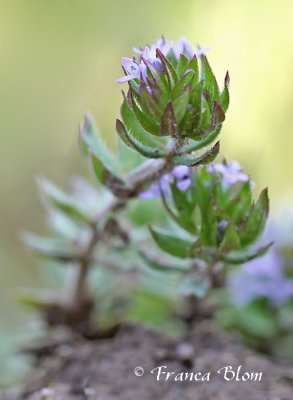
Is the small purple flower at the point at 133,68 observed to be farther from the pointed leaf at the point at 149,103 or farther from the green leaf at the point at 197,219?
the green leaf at the point at 197,219

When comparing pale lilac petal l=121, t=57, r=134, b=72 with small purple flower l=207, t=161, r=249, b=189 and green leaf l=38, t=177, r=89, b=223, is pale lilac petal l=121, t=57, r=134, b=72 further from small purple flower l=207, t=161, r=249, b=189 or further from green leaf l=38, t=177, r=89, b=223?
green leaf l=38, t=177, r=89, b=223

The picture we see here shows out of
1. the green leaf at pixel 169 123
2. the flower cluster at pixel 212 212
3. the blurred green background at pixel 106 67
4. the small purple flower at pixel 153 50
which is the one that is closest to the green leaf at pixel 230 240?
the flower cluster at pixel 212 212

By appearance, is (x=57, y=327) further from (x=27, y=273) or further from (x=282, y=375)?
(x=27, y=273)

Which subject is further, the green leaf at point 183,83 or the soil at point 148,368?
the soil at point 148,368

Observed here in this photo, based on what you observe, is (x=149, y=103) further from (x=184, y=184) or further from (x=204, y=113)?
(x=184, y=184)

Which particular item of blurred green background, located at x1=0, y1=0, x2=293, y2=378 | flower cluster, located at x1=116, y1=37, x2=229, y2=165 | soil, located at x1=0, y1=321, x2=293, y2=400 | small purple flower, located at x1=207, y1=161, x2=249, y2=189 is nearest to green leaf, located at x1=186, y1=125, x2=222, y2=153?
flower cluster, located at x1=116, y1=37, x2=229, y2=165

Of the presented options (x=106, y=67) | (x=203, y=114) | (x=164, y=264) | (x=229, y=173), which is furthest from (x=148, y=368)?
(x=106, y=67)

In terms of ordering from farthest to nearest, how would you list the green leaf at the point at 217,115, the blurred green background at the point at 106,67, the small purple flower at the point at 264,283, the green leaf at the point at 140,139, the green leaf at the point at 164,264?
the blurred green background at the point at 106,67 < the small purple flower at the point at 264,283 < the green leaf at the point at 164,264 < the green leaf at the point at 140,139 < the green leaf at the point at 217,115
